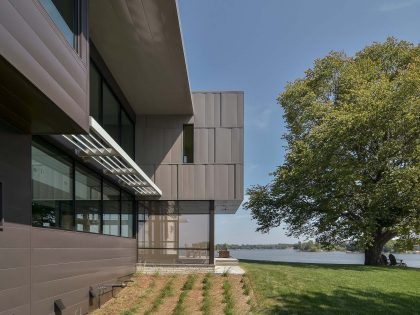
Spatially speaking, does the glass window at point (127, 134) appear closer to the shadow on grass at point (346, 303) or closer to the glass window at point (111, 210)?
the glass window at point (111, 210)

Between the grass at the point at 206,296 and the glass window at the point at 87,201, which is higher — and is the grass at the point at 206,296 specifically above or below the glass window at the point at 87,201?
below

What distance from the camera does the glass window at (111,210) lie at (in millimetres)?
11867

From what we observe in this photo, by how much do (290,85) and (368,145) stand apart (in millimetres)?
6296

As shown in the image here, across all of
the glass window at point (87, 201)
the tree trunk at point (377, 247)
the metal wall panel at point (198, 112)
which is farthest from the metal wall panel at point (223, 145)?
the tree trunk at point (377, 247)

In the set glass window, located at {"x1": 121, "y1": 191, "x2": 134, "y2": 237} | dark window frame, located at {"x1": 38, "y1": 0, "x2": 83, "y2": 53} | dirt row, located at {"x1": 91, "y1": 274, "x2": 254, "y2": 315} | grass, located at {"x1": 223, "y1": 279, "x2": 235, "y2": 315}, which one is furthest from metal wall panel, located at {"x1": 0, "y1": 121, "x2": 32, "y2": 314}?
glass window, located at {"x1": 121, "y1": 191, "x2": 134, "y2": 237}

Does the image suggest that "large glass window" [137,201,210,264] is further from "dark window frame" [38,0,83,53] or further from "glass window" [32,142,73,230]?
"dark window frame" [38,0,83,53]

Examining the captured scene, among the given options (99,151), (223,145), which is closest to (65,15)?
(99,151)

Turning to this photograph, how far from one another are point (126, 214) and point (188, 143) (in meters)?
3.27

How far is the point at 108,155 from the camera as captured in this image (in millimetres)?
8711

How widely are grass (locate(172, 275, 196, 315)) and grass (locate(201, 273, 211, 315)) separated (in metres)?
0.38

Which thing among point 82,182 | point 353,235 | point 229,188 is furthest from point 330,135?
point 82,182

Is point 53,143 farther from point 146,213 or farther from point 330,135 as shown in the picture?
point 330,135

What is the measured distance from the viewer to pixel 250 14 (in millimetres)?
14703

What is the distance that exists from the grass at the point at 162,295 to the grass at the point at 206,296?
0.88 metres
